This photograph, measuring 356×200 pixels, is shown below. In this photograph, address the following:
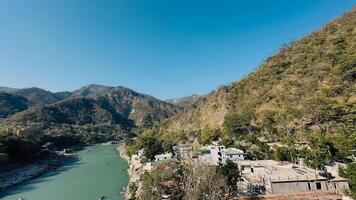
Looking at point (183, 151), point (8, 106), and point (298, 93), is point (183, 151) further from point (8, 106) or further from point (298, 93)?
point (8, 106)

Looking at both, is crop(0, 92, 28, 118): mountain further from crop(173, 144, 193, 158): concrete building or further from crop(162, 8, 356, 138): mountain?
crop(173, 144, 193, 158): concrete building

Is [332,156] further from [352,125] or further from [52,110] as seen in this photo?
[52,110]

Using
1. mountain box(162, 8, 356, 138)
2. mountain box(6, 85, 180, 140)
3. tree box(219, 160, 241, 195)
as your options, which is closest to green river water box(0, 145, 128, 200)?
tree box(219, 160, 241, 195)

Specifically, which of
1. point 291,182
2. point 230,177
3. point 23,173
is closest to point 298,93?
point 291,182

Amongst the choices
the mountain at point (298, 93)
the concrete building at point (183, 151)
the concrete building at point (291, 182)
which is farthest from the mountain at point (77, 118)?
the concrete building at point (291, 182)

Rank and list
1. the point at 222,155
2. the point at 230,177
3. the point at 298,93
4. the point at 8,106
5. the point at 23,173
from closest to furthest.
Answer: the point at 230,177 → the point at 222,155 → the point at 23,173 → the point at 298,93 → the point at 8,106

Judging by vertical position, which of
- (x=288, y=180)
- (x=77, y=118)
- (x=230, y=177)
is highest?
(x=77, y=118)

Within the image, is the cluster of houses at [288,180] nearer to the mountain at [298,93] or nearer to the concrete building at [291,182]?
the concrete building at [291,182]
